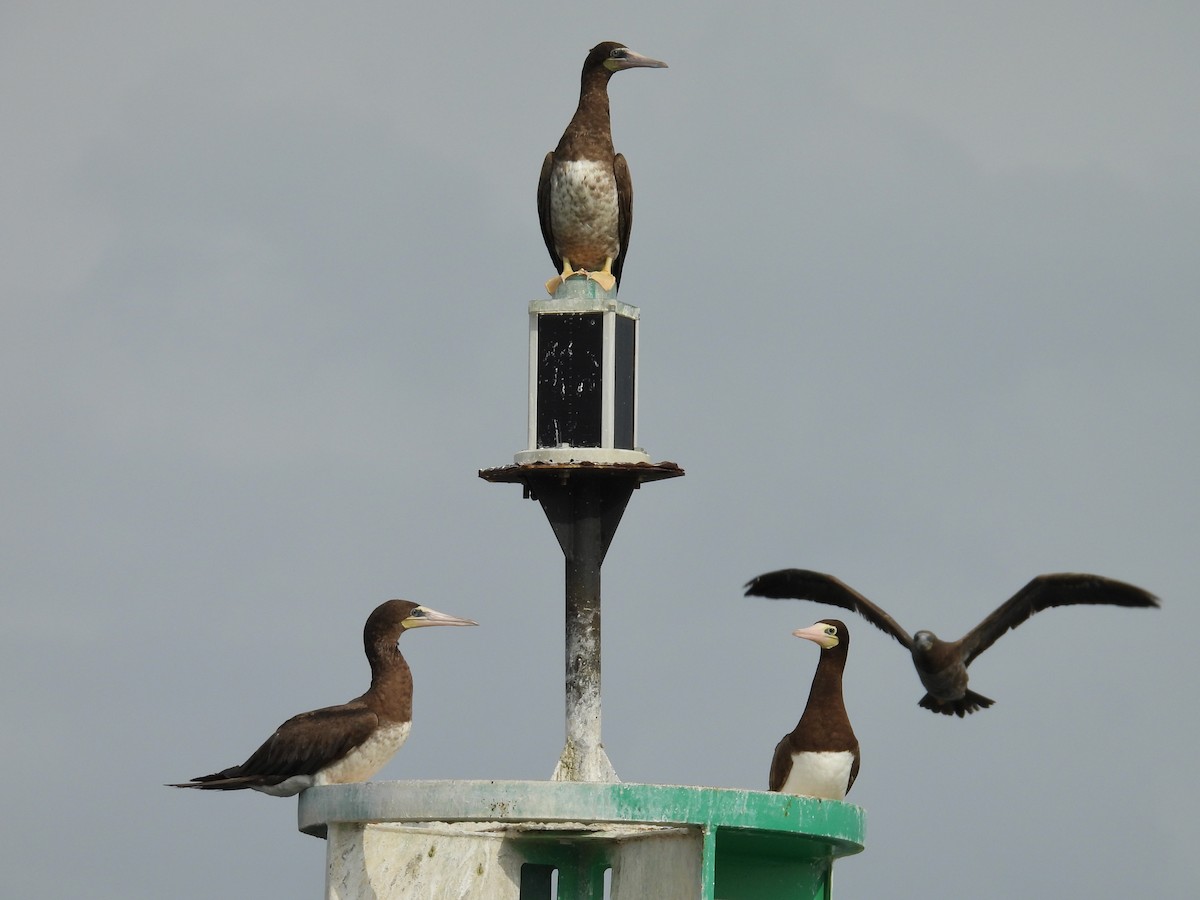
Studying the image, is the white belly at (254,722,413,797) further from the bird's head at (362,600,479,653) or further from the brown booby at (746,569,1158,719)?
the brown booby at (746,569,1158,719)

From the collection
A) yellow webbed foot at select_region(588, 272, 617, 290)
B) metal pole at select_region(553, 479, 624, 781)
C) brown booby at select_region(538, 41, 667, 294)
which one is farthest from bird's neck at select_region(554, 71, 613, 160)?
metal pole at select_region(553, 479, 624, 781)

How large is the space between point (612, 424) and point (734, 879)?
4584mm

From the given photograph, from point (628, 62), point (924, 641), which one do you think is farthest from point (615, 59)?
point (924, 641)

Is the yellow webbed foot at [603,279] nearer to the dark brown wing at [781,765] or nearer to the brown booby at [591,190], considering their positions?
the brown booby at [591,190]

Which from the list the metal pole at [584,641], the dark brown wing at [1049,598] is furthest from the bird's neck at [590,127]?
the dark brown wing at [1049,598]

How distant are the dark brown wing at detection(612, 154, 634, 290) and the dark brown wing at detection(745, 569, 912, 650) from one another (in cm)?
370

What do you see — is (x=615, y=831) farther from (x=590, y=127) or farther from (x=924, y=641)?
(x=590, y=127)

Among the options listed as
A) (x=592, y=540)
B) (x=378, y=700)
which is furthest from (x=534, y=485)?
(x=378, y=700)

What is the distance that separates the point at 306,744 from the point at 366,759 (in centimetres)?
61

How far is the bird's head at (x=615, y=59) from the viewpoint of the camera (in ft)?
90.2

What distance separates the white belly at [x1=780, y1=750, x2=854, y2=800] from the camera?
2566cm

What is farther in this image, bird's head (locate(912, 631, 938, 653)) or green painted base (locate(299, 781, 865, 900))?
bird's head (locate(912, 631, 938, 653))

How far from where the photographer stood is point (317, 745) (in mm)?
24422

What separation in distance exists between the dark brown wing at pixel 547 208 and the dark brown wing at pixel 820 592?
4001 millimetres
